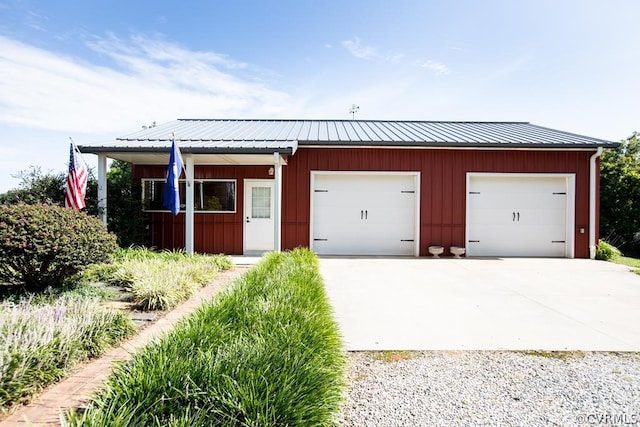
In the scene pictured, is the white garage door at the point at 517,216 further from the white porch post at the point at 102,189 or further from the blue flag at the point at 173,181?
the white porch post at the point at 102,189

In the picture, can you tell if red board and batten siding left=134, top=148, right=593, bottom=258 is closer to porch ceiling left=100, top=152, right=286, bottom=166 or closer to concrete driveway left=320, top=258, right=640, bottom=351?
porch ceiling left=100, top=152, right=286, bottom=166

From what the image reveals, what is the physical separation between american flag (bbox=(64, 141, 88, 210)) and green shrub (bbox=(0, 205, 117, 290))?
1961mm

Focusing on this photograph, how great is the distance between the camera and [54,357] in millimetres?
2451

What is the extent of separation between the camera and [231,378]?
1862 mm

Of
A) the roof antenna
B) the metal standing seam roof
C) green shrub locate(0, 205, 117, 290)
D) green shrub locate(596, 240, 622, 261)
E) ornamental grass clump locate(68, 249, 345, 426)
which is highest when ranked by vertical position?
the roof antenna

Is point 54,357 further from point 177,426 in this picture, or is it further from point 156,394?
point 177,426

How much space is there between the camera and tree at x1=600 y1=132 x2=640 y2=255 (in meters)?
14.8

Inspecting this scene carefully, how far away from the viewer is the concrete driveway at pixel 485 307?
3.40 metres

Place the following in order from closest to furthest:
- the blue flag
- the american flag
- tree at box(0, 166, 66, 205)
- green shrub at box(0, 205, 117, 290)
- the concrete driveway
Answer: the concrete driveway, green shrub at box(0, 205, 117, 290), the american flag, the blue flag, tree at box(0, 166, 66, 205)

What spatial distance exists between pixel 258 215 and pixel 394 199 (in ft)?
13.5

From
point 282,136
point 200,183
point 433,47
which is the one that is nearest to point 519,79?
point 433,47

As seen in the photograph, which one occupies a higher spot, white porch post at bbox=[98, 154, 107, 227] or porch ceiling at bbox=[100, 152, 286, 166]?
porch ceiling at bbox=[100, 152, 286, 166]

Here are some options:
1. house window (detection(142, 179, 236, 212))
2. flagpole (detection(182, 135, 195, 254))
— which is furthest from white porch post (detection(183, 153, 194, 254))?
house window (detection(142, 179, 236, 212))

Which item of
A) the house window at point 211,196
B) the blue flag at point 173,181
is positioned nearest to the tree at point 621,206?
the house window at point 211,196
